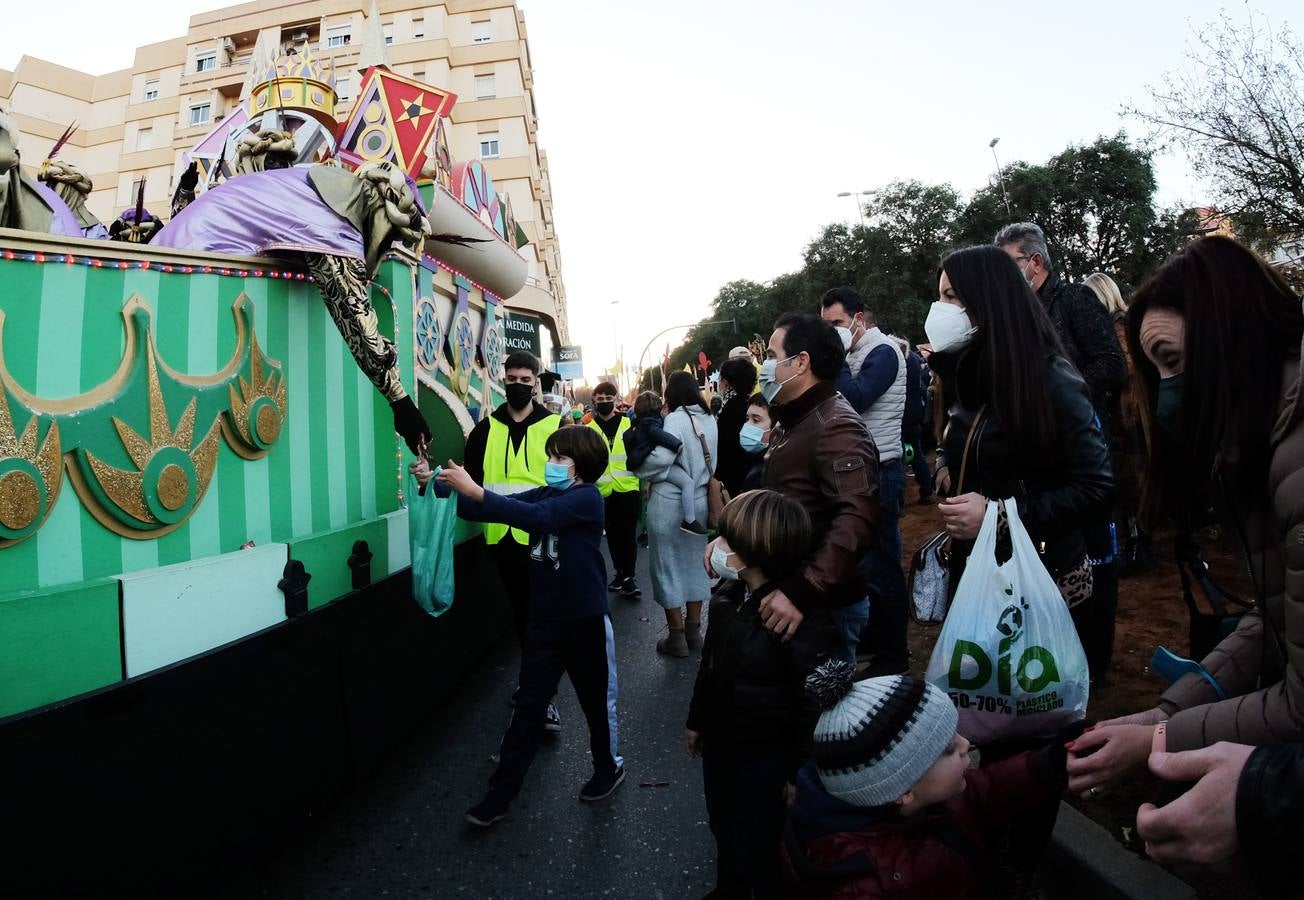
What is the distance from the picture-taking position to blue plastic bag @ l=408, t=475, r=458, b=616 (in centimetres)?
349

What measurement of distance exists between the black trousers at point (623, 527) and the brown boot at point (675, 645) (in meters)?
1.68

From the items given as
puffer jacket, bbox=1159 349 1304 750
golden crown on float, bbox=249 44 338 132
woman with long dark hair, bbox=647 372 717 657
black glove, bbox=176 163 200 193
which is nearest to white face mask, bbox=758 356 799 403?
puffer jacket, bbox=1159 349 1304 750

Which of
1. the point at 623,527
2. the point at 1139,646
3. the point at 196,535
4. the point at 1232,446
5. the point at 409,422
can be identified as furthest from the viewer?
the point at 623,527

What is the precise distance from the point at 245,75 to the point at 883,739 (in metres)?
35.8

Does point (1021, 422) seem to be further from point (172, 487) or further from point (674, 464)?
point (674, 464)

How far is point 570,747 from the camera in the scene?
3861 mm

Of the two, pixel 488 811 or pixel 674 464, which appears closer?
pixel 488 811

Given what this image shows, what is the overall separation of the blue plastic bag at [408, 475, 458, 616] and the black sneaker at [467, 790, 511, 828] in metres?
0.94

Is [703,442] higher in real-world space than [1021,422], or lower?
lower

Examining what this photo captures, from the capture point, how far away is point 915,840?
156cm

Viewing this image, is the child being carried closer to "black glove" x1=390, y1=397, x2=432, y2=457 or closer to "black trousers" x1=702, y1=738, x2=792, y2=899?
"black glove" x1=390, y1=397, x2=432, y2=457

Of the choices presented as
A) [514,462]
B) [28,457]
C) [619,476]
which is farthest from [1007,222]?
[28,457]

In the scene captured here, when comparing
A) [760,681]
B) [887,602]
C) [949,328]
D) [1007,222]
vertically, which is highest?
[1007,222]

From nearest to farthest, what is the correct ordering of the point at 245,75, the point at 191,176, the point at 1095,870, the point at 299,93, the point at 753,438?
the point at 1095,870 < the point at 753,438 < the point at 191,176 < the point at 299,93 < the point at 245,75
